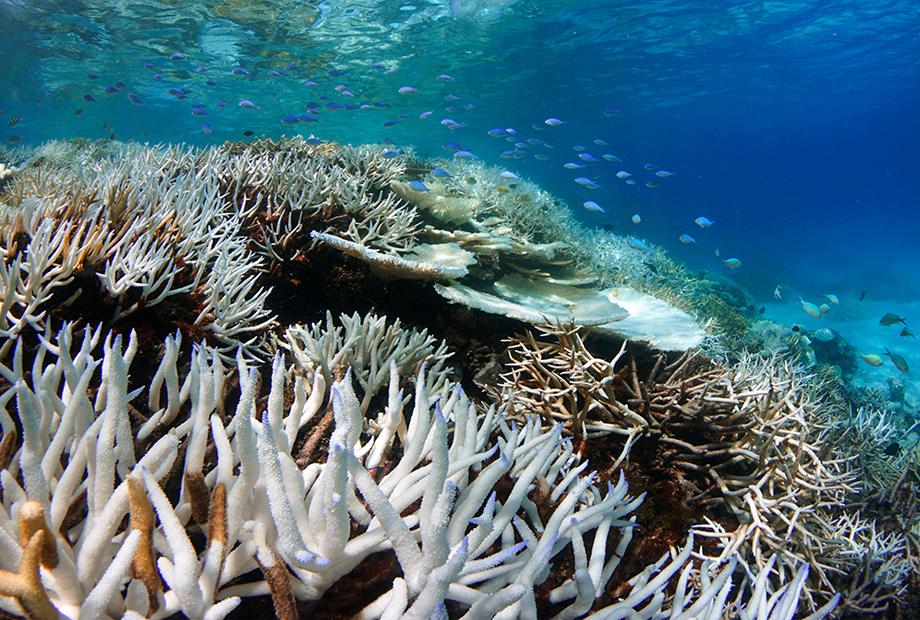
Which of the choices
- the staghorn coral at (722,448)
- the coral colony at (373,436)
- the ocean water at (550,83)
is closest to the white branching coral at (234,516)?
the coral colony at (373,436)

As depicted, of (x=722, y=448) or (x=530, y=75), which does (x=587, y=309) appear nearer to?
(x=722, y=448)

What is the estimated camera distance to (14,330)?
221 cm

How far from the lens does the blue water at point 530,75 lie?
2333 cm

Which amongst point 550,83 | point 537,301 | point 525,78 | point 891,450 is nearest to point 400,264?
point 537,301

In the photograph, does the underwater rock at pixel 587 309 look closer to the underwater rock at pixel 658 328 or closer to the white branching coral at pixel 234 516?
the underwater rock at pixel 658 328

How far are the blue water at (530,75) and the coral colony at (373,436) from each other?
34.6 feet

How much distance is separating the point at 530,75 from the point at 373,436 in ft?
124

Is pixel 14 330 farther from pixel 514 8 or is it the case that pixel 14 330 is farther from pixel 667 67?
pixel 667 67

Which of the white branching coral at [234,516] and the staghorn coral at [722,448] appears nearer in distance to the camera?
the white branching coral at [234,516]

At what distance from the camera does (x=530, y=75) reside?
34.5m

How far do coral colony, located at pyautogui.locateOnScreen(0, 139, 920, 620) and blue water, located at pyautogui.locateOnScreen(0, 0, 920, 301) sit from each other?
10554mm

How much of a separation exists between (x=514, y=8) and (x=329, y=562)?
27679mm

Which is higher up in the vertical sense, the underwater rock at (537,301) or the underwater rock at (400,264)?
the underwater rock at (400,264)

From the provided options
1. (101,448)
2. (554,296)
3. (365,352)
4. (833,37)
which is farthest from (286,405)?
(833,37)
